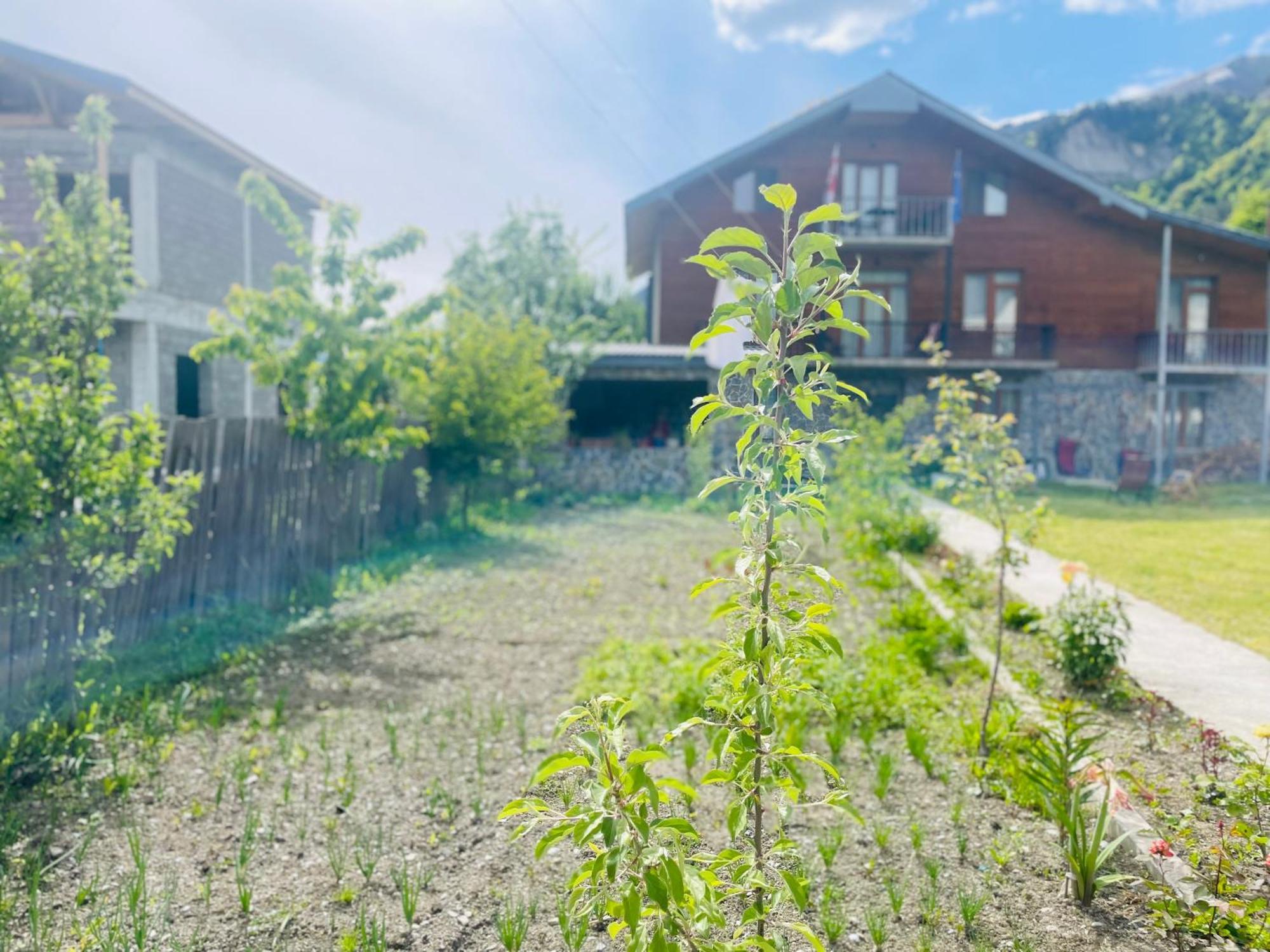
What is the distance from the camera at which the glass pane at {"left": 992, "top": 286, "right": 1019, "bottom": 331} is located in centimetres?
2122

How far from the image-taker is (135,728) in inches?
171

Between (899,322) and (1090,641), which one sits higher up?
(899,322)

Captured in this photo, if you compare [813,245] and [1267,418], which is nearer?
[813,245]

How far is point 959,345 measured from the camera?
20.7 m

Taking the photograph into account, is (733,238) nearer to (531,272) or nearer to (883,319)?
(883,319)

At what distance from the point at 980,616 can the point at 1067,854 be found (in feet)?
11.8

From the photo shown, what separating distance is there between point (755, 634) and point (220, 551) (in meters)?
5.94

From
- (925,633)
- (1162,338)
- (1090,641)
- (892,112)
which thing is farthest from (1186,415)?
(1090,641)

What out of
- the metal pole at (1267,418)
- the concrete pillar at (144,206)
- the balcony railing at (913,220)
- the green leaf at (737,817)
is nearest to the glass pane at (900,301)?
the balcony railing at (913,220)

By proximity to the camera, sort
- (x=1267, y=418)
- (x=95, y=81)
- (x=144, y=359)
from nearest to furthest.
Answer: (x=95, y=81) < (x=144, y=359) < (x=1267, y=418)

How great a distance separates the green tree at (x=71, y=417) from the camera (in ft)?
15.0

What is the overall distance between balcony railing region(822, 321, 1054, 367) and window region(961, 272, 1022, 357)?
0.19 metres

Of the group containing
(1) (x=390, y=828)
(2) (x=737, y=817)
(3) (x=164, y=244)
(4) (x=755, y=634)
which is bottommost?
(1) (x=390, y=828)

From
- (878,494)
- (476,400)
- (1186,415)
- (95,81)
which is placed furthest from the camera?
(1186,415)
